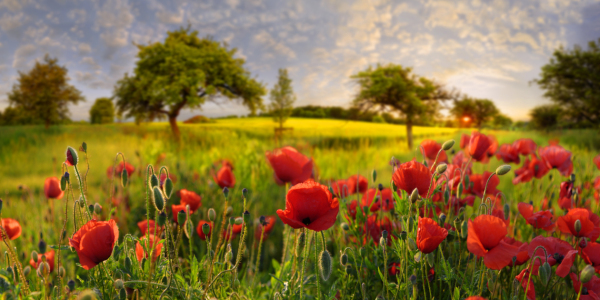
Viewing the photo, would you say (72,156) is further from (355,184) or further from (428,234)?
(355,184)

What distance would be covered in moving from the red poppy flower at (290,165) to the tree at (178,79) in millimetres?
13641

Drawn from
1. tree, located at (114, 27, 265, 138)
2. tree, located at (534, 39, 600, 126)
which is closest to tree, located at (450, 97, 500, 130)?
tree, located at (534, 39, 600, 126)

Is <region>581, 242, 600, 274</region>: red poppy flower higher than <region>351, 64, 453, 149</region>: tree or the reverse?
the reverse

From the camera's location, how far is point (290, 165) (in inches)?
57.2

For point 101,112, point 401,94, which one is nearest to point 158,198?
point 401,94

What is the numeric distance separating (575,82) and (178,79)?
2091 cm

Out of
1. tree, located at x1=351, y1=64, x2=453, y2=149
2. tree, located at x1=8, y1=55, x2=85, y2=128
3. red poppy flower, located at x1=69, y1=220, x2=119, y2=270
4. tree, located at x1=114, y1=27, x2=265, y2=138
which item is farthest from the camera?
tree, located at x1=8, y1=55, x2=85, y2=128

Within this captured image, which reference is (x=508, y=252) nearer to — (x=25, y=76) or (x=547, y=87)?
(x=547, y=87)

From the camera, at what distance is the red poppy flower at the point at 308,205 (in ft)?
2.99

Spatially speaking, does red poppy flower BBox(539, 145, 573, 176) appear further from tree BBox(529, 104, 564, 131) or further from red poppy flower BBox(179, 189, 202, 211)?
tree BBox(529, 104, 564, 131)

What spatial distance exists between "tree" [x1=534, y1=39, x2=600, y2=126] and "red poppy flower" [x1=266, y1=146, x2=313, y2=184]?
826 inches

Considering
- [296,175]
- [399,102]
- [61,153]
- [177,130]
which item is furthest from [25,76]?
[296,175]

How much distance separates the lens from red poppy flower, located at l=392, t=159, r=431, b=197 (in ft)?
3.74

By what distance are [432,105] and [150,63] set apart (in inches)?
532
